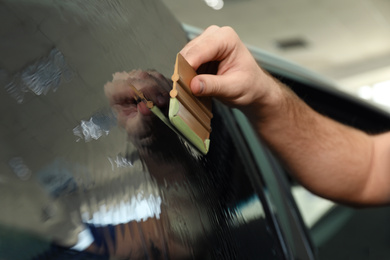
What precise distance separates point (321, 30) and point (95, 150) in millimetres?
13112

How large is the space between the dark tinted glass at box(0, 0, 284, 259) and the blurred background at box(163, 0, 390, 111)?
9.64 m

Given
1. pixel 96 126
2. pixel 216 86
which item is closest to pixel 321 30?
pixel 216 86

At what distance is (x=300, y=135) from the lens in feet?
4.62

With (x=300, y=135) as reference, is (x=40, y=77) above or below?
above

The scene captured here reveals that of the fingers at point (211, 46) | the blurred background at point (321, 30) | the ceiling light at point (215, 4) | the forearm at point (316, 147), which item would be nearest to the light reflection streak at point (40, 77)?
the fingers at point (211, 46)

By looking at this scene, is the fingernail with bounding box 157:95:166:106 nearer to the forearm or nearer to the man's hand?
the man's hand

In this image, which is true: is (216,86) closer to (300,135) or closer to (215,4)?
(300,135)

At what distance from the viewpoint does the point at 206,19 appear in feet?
40.1

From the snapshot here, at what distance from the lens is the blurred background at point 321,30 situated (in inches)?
455

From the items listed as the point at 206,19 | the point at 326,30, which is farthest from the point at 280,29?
the point at 206,19

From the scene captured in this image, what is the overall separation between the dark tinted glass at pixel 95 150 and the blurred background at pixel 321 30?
9644 mm

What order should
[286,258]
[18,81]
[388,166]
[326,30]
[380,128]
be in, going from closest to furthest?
1. [18,81]
2. [286,258]
3. [388,166]
4. [380,128]
5. [326,30]

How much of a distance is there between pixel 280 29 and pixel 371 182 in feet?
38.5

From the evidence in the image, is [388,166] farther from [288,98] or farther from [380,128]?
[288,98]
